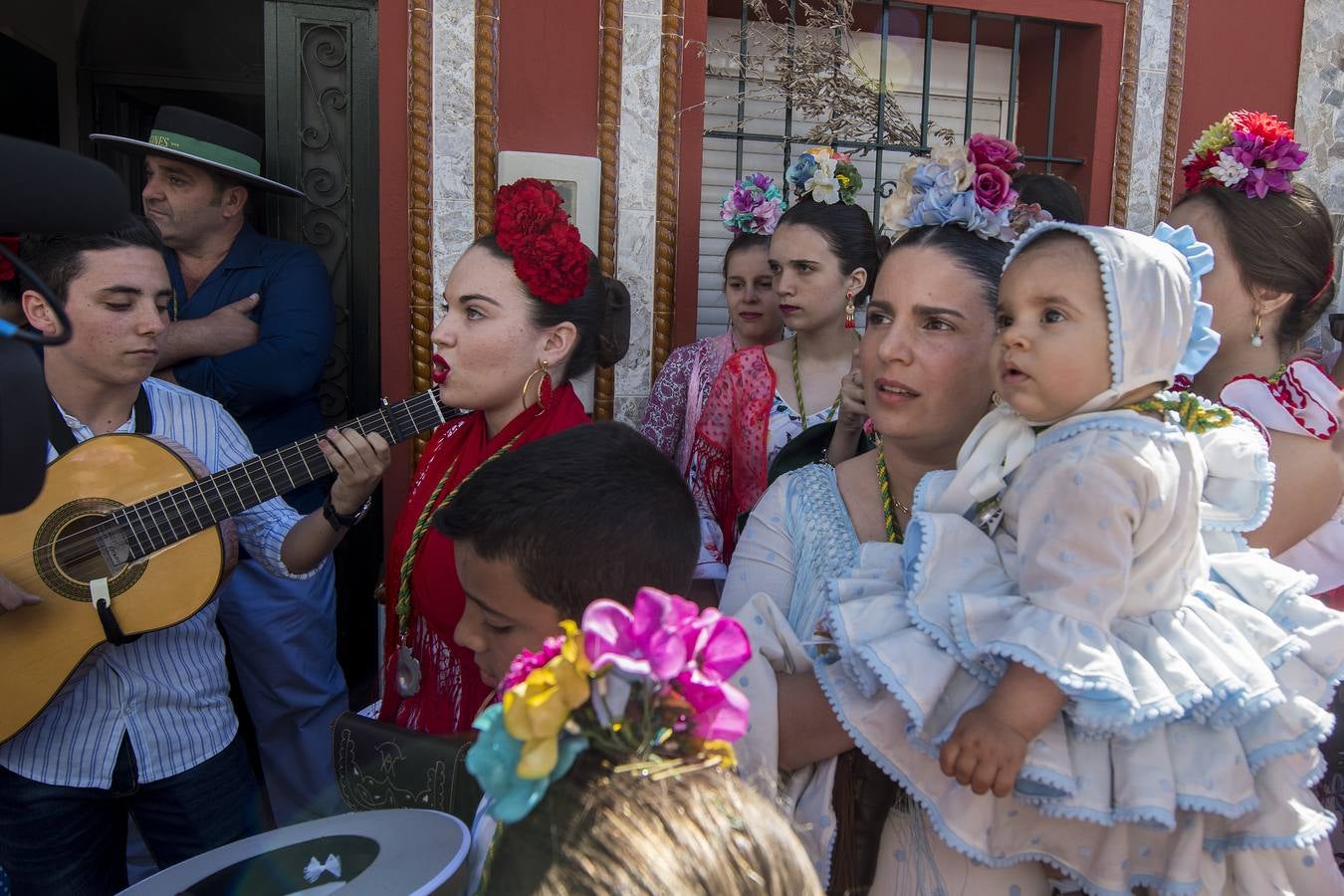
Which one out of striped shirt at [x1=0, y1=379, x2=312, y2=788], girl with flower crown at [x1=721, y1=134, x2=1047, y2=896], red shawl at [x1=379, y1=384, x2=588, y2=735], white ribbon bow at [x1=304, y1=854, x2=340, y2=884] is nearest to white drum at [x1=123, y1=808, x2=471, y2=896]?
white ribbon bow at [x1=304, y1=854, x2=340, y2=884]

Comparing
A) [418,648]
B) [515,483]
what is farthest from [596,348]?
[515,483]

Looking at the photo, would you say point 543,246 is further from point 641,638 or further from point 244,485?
point 641,638

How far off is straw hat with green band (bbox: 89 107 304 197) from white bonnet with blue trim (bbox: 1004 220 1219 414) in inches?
119

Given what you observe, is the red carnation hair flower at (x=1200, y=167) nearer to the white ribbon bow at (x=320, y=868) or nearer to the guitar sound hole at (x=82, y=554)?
the white ribbon bow at (x=320, y=868)

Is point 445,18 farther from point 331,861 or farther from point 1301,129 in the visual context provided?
point 1301,129

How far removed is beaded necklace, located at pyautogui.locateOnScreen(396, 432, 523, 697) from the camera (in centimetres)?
220

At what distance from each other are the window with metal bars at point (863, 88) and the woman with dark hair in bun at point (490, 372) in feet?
6.52

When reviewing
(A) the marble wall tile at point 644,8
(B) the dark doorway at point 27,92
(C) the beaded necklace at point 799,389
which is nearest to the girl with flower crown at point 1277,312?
(C) the beaded necklace at point 799,389

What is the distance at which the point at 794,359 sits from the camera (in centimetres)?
349

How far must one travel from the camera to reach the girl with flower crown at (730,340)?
385 centimetres

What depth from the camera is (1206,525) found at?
1662 millimetres

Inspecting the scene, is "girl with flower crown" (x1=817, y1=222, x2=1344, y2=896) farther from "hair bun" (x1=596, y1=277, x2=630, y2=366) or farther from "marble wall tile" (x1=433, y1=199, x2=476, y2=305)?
"marble wall tile" (x1=433, y1=199, x2=476, y2=305)

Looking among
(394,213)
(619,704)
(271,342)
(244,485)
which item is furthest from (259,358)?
(619,704)

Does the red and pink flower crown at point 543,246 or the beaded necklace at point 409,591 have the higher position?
the red and pink flower crown at point 543,246
